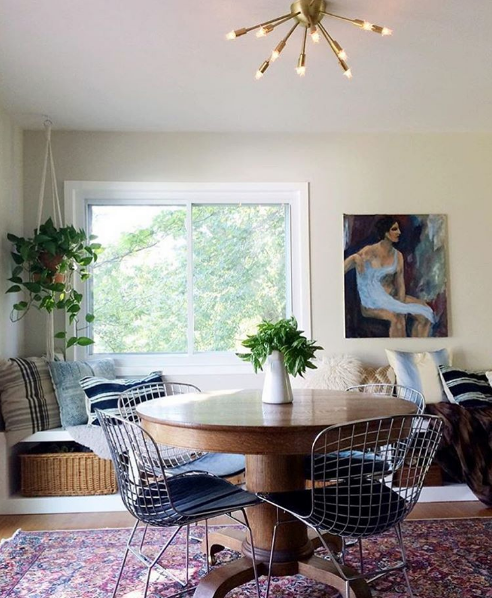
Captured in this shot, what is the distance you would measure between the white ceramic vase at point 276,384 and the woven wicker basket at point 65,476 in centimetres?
152

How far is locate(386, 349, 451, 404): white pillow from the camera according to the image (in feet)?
13.1

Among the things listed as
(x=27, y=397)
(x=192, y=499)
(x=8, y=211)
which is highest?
(x=8, y=211)

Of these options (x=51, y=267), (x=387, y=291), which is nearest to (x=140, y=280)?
(x=51, y=267)

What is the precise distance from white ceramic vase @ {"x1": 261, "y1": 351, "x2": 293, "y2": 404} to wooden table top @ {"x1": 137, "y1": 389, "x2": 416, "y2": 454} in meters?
0.04

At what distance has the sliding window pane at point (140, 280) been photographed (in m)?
4.34

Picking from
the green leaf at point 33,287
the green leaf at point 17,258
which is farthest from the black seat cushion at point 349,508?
the green leaf at point 17,258

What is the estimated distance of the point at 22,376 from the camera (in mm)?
3625

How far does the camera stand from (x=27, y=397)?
3.60 m

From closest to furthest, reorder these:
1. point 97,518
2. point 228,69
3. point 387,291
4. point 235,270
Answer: point 228,69, point 97,518, point 387,291, point 235,270

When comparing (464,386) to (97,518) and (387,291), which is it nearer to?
(387,291)

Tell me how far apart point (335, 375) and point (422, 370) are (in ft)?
2.08

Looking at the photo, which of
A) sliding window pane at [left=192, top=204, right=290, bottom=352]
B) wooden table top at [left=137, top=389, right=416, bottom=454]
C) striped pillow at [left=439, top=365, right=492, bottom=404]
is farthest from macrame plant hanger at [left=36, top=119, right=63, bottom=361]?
striped pillow at [left=439, top=365, right=492, bottom=404]

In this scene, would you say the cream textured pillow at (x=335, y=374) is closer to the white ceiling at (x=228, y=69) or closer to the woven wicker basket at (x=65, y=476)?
the woven wicker basket at (x=65, y=476)

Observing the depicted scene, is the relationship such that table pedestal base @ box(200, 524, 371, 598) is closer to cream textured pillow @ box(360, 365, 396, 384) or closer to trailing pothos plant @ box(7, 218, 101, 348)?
cream textured pillow @ box(360, 365, 396, 384)
